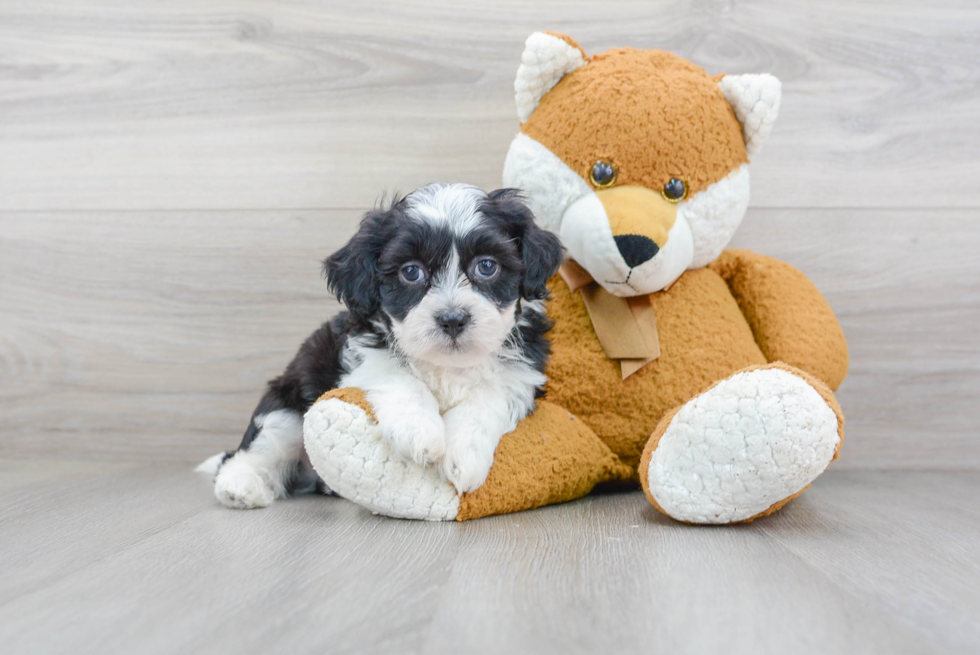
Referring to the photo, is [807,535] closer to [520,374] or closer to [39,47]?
[520,374]

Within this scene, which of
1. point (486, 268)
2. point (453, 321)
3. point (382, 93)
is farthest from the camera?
point (382, 93)

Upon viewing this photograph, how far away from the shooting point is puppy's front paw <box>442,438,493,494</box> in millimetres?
1397

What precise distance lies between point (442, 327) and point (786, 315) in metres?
0.88

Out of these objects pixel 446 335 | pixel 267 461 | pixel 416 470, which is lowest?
pixel 267 461

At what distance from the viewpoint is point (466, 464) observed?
1.39 m

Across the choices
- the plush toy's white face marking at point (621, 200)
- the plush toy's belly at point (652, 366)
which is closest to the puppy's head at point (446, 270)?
the plush toy's white face marking at point (621, 200)

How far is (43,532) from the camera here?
1446 mm

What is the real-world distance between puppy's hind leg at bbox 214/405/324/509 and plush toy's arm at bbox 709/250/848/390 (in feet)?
3.63

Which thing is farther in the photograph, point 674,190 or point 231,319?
point 231,319

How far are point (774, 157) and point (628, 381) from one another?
927 mm

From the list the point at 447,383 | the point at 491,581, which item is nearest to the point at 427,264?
the point at 447,383

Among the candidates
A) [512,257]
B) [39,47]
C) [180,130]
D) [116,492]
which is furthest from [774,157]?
[39,47]

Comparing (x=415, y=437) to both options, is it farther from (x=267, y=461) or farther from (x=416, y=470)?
(x=267, y=461)

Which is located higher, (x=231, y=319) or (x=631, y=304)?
(x=631, y=304)
